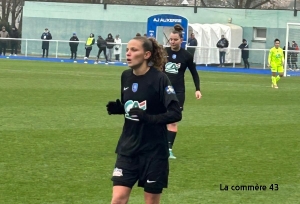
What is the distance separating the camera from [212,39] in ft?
147

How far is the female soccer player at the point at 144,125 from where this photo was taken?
19.8ft

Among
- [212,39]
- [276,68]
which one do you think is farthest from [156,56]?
[212,39]

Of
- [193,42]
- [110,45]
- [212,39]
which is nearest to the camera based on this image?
[193,42]

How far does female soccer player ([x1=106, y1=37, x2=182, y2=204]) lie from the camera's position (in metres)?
6.04

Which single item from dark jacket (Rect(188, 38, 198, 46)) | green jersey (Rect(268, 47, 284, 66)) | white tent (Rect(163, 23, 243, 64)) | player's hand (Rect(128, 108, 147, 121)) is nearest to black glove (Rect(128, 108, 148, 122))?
player's hand (Rect(128, 108, 147, 121))

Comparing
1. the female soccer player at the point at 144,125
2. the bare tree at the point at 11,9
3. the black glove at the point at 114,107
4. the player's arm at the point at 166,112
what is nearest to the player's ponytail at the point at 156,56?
the female soccer player at the point at 144,125

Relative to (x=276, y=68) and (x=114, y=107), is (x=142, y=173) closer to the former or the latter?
(x=114, y=107)

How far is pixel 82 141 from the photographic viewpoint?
12016 millimetres

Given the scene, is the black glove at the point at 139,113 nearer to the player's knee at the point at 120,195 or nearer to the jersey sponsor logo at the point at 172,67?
the player's knee at the point at 120,195

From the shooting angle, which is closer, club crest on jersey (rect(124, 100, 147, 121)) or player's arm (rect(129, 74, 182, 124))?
player's arm (rect(129, 74, 182, 124))

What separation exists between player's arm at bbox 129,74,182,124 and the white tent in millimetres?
35599

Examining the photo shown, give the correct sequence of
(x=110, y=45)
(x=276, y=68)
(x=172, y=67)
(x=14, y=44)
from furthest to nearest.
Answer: (x=14, y=44) < (x=110, y=45) < (x=276, y=68) < (x=172, y=67)

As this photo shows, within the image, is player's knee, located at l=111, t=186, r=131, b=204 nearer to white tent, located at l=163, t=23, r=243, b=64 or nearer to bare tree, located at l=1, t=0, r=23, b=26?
white tent, located at l=163, t=23, r=243, b=64

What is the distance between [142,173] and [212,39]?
129 ft
